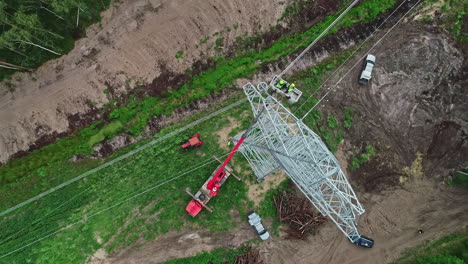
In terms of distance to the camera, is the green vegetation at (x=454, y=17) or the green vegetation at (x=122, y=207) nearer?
the green vegetation at (x=122, y=207)

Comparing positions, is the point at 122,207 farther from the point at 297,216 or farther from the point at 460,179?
the point at 460,179

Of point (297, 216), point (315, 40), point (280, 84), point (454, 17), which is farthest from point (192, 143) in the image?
point (454, 17)

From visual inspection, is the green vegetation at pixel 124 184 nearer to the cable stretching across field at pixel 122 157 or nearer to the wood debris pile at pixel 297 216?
the cable stretching across field at pixel 122 157

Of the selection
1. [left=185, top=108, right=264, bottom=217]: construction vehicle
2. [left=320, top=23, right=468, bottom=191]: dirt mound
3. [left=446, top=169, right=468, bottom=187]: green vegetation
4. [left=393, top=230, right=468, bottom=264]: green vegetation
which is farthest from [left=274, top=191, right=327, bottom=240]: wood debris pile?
[left=446, top=169, right=468, bottom=187]: green vegetation

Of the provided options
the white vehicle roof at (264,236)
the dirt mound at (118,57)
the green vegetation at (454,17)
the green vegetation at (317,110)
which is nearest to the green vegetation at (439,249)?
the green vegetation at (317,110)

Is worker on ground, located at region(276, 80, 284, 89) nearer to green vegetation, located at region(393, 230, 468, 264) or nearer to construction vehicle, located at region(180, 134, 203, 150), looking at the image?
construction vehicle, located at region(180, 134, 203, 150)
